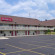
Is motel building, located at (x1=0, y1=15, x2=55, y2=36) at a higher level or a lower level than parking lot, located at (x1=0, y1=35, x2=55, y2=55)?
higher

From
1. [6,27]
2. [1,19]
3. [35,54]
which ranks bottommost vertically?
[35,54]

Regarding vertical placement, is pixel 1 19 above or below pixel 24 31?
above

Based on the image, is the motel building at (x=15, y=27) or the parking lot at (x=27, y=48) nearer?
the parking lot at (x=27, y=48)

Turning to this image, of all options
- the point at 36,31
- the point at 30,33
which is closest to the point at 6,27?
the point at 30,33

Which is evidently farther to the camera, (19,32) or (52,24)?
(52,24)

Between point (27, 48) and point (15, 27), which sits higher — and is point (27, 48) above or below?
below

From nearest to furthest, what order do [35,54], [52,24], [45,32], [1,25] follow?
[35,54], [1,25], [45,32], [52,24]

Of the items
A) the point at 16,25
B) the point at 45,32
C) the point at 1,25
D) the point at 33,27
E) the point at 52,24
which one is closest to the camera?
the point at 1,25

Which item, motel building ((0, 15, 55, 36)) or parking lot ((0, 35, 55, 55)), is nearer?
parking lot ((0, 35, 55, 55))

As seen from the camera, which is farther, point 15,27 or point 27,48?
point 15,27

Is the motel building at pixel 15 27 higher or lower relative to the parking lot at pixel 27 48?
higher

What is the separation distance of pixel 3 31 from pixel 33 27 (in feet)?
44.1

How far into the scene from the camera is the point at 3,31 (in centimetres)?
3753

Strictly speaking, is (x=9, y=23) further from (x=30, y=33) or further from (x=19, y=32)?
(x=30, y=33)
